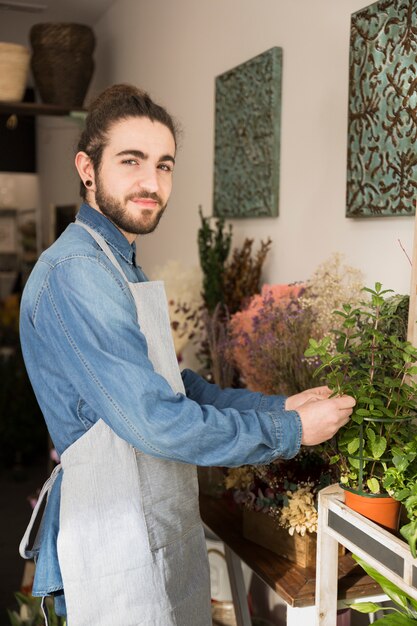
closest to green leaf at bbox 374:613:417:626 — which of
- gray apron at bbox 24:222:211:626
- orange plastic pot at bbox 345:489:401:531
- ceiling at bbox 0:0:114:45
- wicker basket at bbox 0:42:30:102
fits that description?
orange plastic pot at bbox 345:489:401:531

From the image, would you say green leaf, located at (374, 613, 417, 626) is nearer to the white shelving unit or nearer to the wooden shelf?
the white shelving unit

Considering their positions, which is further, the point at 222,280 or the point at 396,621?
the point at 222,280

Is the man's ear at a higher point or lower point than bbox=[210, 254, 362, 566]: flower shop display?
higher

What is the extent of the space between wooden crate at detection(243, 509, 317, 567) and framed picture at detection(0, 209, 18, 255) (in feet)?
17.2

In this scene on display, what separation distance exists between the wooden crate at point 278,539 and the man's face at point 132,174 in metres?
0.79

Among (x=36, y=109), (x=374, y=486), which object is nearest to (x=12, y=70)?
(x=36, y=109)

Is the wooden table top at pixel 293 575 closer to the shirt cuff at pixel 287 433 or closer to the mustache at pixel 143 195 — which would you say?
the shirt cuff at pixel 287 433

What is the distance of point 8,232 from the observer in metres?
6.70

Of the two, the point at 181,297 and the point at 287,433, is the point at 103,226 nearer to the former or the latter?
the point at 287,433

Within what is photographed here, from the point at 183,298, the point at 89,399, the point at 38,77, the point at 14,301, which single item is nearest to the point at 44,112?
the point at 38,77

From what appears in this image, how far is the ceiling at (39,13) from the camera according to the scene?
Result: 4.37 meters

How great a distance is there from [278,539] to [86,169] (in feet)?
3.24

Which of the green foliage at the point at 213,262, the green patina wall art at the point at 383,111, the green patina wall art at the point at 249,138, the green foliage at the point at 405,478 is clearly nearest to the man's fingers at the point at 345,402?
the green foliage at the point at 405,478

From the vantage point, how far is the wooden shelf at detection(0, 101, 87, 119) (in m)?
3.97
